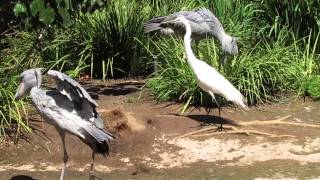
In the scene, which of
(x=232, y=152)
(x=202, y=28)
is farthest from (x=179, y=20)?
(x=232, y=152)

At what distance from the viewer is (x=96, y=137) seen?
21.1ft

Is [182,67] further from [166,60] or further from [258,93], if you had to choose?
[258,93]

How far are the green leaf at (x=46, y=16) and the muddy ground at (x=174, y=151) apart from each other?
4.19 ft

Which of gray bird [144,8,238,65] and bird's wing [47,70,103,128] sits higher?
gray bird [144,8,238,65]

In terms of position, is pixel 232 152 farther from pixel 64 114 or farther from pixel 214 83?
pixel 64 114

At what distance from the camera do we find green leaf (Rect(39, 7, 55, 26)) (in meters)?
7.85

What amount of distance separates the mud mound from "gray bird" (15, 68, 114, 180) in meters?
1.41

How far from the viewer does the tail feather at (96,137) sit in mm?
6441

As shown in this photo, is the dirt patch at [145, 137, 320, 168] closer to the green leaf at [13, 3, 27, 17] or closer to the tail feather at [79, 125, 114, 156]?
the tail feather at [79, 125, 114, 156]

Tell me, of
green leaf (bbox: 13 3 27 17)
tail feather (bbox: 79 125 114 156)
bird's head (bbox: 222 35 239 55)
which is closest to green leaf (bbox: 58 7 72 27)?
green leaf (bbox: 13 3 27 17)

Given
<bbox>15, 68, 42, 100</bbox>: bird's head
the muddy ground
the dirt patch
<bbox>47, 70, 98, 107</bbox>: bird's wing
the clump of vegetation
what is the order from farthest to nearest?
the clump of vegetation
the dirt patch
the muddy ground
<bbox>15, 68, 42, 100</bbox>: bird's head
<bbox>47, 70, 98, 107</bbox>: bird's wing

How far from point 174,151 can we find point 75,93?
1843 millimetres

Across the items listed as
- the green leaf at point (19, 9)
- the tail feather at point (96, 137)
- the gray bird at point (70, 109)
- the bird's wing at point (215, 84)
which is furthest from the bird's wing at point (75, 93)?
the bird's wing at point (215, 84)

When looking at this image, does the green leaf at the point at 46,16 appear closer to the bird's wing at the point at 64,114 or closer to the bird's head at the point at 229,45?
the bird's wing at the point at 64,114
